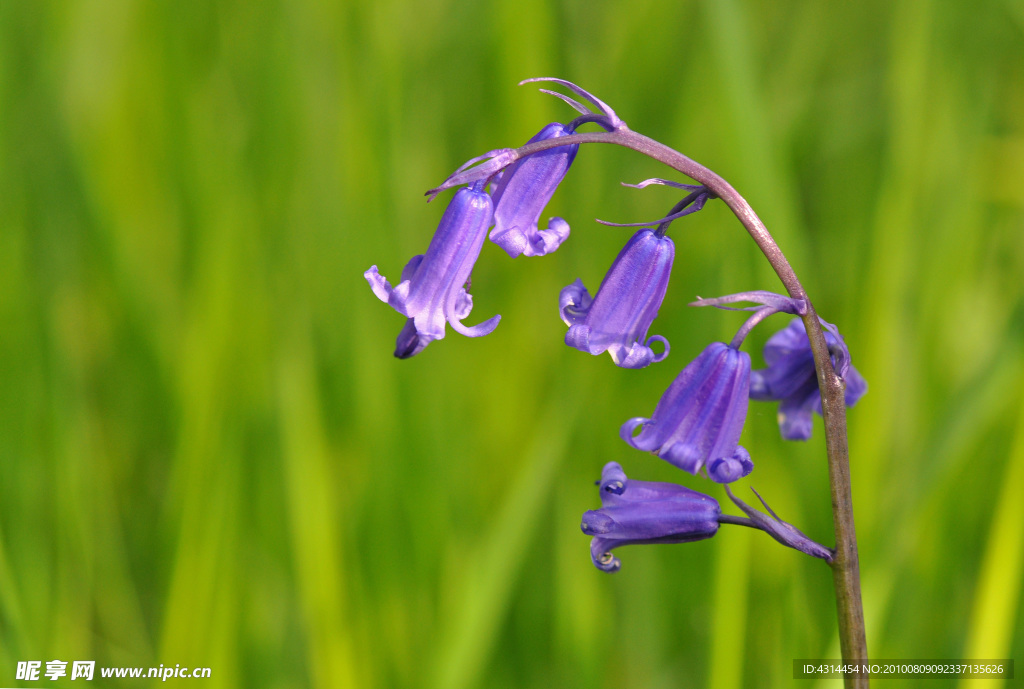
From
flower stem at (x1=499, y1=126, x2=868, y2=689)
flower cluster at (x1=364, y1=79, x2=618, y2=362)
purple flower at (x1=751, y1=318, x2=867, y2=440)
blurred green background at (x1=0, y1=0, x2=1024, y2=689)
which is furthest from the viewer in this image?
blurred green background at (x1=0, y1=0, x2=1024, y2=689)

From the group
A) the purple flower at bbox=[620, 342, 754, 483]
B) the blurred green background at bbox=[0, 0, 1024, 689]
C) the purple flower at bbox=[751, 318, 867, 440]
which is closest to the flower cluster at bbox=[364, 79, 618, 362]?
the purple flower at bbox=[620, 342, 754, 483]

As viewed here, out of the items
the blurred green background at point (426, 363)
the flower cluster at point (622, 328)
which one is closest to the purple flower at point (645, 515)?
the flower cluster at point (622, 328)

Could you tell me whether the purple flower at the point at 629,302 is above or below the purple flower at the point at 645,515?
above

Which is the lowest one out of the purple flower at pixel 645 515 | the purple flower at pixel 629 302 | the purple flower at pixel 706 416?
the purple flower at pixel 645 515

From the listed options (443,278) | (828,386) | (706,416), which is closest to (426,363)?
(443,278)

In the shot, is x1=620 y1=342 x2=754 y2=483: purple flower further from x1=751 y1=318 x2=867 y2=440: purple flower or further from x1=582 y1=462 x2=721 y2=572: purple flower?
x1=751 y1=318 x2=867 y2=440: purple flower

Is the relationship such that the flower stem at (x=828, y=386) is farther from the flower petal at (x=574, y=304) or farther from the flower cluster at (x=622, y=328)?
the flower petal at (x=574, y=304)

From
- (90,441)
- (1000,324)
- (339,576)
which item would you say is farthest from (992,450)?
(90,441)
